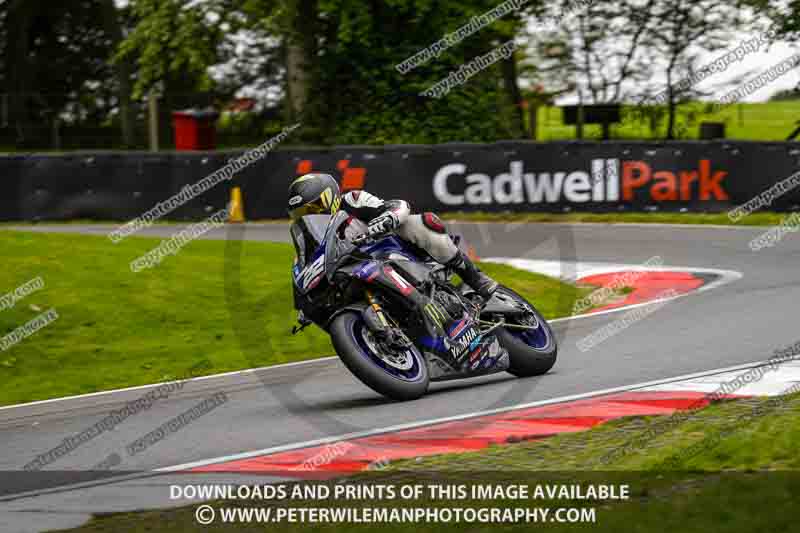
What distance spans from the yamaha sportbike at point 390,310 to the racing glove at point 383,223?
0.08m

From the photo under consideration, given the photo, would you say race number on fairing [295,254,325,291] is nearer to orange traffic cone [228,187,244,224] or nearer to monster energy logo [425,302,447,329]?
monster energy logo [425,302,447,329]

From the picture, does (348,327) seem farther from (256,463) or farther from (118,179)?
(118,179)

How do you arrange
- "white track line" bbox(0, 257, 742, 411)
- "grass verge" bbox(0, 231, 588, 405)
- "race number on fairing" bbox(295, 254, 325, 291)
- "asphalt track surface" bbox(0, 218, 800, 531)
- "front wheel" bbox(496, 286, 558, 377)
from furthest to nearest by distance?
"grass verge" bbox(0, 231, 588, 405) < "white track line" bbox(0, 257, 742, 411) < "front wheel" bbox(496, 286, 558, 377) < "race number on fairing" bbox(295, 254, 325, 291) < "asphalt track surface" bbox(0, 218, 800, 531)

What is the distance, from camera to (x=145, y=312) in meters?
14.2

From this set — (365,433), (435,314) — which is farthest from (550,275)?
(365,433)

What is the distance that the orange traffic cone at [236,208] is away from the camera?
2347cm

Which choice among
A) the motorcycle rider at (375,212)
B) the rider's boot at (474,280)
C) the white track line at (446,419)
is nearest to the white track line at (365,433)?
the white track line at (446,419)

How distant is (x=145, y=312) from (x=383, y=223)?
19.3 ft

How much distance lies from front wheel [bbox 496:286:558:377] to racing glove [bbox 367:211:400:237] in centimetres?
118

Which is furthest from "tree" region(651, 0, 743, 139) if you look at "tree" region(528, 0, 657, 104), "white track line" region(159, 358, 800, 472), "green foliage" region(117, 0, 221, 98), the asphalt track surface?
"white track line" region(159, 358, 800, 472)

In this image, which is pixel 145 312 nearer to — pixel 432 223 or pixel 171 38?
pixel 432 223

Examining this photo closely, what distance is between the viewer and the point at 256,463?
313 inches

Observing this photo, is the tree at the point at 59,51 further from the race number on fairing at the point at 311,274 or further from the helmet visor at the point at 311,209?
the race number on fairing at the point at 311,274

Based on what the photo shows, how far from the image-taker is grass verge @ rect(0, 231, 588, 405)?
1207cm
